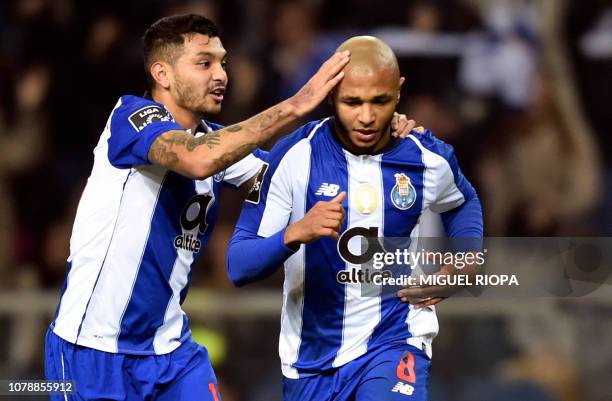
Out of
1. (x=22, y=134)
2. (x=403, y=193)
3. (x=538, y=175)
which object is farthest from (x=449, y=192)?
(x=22, y=134)

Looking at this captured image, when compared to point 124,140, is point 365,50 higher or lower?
higher

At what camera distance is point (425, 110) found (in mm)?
8531

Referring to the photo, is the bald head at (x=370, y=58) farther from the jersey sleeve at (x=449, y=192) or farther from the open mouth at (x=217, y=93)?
the open mouth at (x=217, y=93)

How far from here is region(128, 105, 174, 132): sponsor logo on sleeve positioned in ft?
14.8

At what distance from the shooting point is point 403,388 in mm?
4473

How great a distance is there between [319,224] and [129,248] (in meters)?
0.88

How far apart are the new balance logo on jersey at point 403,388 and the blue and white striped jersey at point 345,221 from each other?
221 millimetres

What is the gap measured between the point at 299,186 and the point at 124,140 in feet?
2.47

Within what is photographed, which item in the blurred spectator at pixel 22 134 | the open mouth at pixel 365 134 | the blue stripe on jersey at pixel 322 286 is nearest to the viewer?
the open mouth at pixel 365 134

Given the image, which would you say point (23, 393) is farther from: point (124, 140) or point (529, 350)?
point (529, 350)

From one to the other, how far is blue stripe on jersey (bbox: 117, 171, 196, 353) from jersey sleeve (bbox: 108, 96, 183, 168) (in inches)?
8.2

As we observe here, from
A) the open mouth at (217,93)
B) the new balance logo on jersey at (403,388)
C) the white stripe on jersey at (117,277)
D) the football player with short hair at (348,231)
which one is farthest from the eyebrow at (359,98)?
the new balance logo on jersey at (403,388)

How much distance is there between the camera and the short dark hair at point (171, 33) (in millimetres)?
4793

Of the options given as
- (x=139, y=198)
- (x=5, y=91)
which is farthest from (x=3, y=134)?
(x=139, y=198)
